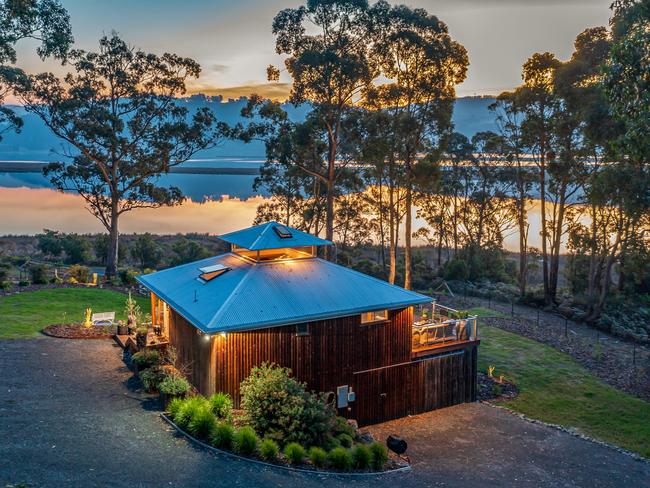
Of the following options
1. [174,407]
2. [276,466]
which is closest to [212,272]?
[174,407]

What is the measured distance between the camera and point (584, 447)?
11.6 meters

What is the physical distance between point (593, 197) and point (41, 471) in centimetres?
2105

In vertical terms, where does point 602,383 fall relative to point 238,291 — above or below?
below

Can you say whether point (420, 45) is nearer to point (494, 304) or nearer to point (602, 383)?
point (494, 304)

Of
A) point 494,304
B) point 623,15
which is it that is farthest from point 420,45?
point 494,304

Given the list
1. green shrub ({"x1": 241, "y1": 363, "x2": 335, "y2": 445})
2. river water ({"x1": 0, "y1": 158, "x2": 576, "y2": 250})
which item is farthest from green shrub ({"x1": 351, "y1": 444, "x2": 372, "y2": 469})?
river water ({"x1": 0, "y1": 158, "x2": 576, "y2": 250})

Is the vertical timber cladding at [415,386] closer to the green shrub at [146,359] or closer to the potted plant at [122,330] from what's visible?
the green shrub at [146,359]

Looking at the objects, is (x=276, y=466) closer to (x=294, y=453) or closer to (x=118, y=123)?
(x=294, y=453)

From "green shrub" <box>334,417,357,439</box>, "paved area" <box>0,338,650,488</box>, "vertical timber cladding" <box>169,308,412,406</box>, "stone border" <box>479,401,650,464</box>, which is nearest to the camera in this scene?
"paved area" <box>0,338,650,488</box>

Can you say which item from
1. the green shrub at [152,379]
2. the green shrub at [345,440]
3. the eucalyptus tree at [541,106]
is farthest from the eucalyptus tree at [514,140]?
the green shrub at [152,379]

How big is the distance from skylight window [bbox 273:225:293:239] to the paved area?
16.7 ft

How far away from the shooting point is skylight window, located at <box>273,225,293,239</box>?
549 inches

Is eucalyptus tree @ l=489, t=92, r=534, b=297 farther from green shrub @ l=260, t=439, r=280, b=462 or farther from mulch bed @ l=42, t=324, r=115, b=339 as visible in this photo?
green shrub @ l=260, t=439, r=280, b=462

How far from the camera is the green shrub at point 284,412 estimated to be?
9769mm
